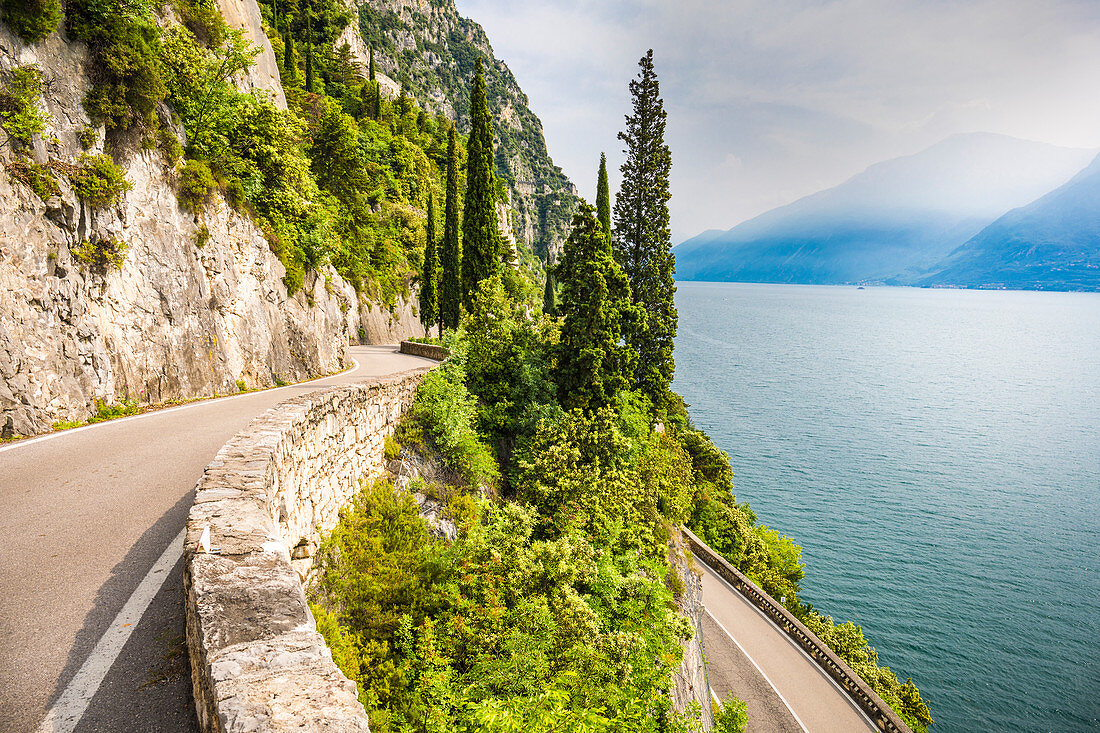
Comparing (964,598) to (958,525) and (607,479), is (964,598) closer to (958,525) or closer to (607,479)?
(958,525)

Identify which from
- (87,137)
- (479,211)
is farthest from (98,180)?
(479,211)

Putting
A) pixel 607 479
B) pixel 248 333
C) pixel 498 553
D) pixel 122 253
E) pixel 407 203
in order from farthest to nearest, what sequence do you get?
pixel 407 203 < pixel 248 333 < pixel 607 479 < pixel 122 253 < pixel 498 553

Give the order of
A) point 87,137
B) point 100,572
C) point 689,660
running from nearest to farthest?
point 100,572
point 87,137
point 689,660

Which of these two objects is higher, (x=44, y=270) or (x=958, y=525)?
(x=44, y=270)

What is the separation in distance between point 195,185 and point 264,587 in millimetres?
15795

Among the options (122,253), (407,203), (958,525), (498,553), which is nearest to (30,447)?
(122,253)

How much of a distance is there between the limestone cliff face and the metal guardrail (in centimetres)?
2359

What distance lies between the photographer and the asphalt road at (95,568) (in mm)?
3404

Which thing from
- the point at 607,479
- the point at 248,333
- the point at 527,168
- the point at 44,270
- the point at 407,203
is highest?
the point at 527,168

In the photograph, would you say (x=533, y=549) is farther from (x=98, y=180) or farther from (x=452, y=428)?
(x=98, y=180)

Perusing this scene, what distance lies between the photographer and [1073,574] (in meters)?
32.8

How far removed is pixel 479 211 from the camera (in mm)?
27000

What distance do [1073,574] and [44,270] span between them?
55.2 metres

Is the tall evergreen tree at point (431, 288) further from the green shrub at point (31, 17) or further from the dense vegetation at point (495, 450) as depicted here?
the green shrub at point (31, 17)
